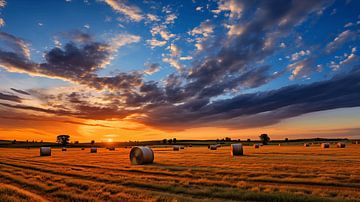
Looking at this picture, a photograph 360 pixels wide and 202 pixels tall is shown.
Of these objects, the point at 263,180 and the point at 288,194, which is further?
the point at 263,180

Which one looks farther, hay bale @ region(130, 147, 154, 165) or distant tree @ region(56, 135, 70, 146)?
distant tree @ region(56, 135, 70, 146)

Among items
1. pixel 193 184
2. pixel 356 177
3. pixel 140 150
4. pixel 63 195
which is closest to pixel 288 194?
pixel 193 184

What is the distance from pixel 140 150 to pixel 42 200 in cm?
1595

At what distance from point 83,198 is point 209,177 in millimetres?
6898

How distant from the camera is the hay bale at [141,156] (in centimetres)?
2614

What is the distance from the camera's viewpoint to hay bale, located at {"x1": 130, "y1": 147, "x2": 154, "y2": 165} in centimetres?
2614

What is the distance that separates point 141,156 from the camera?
26.2 metres

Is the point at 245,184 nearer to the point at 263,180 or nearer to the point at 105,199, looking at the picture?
the point at 263,180

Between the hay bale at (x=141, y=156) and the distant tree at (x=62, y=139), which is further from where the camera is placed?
the distant tree at (x=62, y=139)

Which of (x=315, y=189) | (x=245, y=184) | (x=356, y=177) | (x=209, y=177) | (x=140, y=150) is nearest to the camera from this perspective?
(x=315, y=189)

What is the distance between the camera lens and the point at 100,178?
53.1 feet

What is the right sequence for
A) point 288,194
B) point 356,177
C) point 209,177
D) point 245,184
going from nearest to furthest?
point 288,194, point 245,184, point 356,177, point 209,177

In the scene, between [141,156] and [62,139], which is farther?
[62,139]

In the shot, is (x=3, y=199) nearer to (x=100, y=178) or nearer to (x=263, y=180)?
(x=100, y=178)
